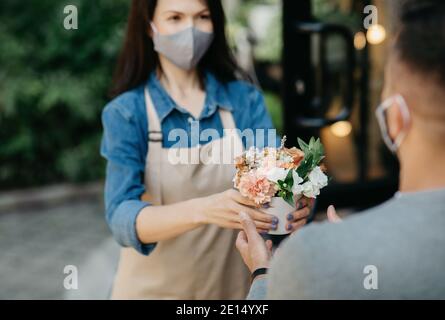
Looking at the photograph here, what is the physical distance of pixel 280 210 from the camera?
1760mm

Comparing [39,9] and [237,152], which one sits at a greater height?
[39,9]

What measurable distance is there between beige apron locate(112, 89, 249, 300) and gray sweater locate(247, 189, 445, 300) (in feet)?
2.93

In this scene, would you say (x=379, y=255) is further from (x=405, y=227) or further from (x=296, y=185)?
(x=296, y=185)

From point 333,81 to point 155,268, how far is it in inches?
119

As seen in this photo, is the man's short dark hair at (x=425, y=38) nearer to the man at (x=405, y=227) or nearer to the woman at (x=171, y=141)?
the man at (x=405, y=227)

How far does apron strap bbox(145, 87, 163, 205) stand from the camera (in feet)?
6.77

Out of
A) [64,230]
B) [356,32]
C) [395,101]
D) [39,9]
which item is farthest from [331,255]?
[39,9]

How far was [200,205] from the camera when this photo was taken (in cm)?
186

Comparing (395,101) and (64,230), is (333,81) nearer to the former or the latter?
(64,230)

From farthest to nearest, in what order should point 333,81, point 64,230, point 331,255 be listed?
point 64,230, point 333,81, point 331,255

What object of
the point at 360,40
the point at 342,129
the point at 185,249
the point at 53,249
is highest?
the point at 360,40

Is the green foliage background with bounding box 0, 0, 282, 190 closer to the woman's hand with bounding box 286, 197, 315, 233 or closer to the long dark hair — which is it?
the long dark hair

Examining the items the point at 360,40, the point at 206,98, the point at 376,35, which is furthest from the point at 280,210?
the point at 376,35

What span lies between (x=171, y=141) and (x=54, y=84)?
3.91 metres
